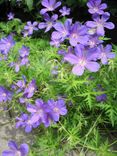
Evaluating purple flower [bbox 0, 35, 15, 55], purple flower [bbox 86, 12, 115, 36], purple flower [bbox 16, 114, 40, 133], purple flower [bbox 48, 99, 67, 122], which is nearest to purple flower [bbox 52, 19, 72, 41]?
purple flower [bbox 86, 12, 115, 36]

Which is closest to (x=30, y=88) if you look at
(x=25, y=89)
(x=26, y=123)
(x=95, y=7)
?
(x=25, y=89)

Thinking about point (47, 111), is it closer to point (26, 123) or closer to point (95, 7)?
point (26, 123)

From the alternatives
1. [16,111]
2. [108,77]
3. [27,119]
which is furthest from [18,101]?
[108,77]

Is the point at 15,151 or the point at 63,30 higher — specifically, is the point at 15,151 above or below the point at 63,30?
below

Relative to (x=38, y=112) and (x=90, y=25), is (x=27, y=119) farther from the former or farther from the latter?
(x=90, y=25)

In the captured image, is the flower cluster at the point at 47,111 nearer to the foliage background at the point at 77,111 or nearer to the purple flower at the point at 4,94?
the foliage background at the point at 77,111

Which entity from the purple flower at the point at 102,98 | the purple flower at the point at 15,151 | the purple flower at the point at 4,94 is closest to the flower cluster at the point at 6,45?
the purple flower at the point at 4,94

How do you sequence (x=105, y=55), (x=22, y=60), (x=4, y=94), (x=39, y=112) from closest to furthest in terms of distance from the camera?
(x=39, y=112), (x=105, y=55), (x=4, y=94), (x=22, y=60)
